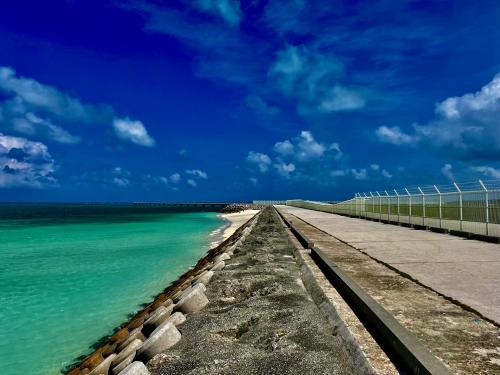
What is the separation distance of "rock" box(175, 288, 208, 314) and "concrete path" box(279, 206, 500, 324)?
11.4ft

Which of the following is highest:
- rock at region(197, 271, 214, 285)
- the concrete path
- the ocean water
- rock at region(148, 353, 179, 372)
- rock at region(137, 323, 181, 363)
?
the concrete path

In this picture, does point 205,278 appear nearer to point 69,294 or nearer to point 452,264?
point 452,264

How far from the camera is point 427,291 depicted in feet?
19.6

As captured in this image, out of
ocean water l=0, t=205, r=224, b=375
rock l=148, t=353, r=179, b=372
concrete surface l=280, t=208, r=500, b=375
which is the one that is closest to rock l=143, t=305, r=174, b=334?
rock l=148, t=353, r=179, b=372

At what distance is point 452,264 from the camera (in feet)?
27.6

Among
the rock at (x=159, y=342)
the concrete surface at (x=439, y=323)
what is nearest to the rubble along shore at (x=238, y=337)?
the rock at (x=159, y=342)

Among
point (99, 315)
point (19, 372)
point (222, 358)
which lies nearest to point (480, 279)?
point (222, 358)

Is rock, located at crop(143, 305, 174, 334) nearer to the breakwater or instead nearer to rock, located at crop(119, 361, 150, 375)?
the breakwater

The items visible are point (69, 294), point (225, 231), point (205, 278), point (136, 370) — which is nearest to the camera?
point (136, 370)

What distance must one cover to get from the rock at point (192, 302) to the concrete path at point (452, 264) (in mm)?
3473

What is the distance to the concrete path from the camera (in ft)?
18.5

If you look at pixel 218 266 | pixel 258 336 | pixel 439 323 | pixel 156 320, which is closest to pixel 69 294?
pixel 218 266

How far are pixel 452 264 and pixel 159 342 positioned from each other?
6.33 meters

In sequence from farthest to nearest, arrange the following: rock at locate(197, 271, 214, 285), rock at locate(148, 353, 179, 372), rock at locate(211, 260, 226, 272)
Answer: rock at locate(211, 260, 226, 272)
rock at locate(197, 271, 214, 285)
rock at locate(148, 353, 179, 372)
